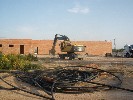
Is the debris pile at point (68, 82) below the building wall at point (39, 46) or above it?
below

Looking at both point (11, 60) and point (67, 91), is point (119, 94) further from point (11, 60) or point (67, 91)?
point (11, 60)

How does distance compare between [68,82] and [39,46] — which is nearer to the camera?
[68,82]

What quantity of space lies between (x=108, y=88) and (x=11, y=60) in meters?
10.6

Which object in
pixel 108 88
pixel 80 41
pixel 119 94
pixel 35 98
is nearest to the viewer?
pixel 35 98

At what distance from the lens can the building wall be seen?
5050cm

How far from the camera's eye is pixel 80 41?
183 feet

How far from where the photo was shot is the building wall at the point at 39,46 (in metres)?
50.5

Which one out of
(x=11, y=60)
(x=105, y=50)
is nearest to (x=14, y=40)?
(x=105, y=50)

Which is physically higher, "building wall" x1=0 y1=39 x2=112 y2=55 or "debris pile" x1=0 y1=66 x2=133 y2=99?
"building wall" x1=0 y1=39 x2=112 y2=55

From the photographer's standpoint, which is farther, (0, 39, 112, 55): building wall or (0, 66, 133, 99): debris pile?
(0, 39, 112, 55): building wall

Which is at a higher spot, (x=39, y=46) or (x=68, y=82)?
(x=39, y=46)

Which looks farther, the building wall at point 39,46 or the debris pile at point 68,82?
the building wall at point 39,46

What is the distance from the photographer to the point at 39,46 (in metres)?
53.5

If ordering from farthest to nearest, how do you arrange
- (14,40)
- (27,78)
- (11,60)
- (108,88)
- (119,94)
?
(14,40) → (11,60) → (27,78) → (108,88) → (119,94)
